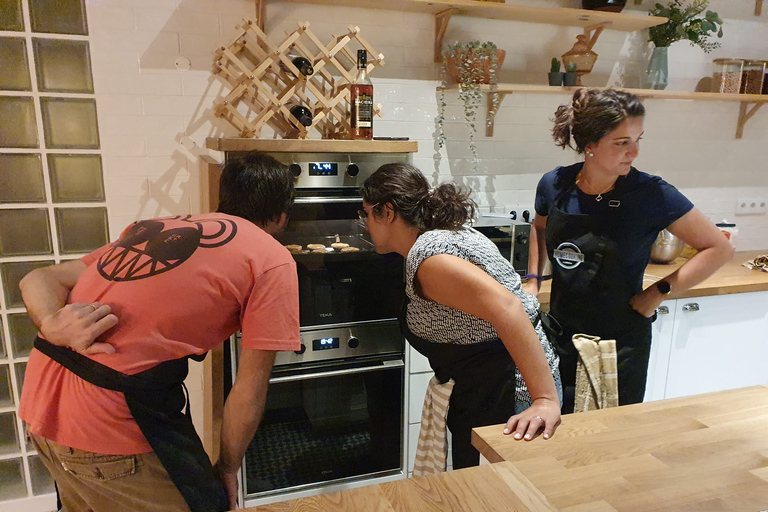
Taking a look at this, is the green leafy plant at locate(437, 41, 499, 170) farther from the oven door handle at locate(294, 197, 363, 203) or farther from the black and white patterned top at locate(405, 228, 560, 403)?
the black and white patterned top at locate(405, 228, 560, 403)

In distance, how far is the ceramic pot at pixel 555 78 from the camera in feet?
8.32

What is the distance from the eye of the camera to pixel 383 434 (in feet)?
7.49

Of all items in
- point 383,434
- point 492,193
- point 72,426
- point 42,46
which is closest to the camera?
point 72,426

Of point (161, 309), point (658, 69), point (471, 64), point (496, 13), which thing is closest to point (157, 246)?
point (161, 309)

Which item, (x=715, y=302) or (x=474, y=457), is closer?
(x=474, y=457)

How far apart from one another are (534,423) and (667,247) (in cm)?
197

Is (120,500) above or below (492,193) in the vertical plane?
below

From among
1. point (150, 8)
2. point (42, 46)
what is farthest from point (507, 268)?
point (42, 46)

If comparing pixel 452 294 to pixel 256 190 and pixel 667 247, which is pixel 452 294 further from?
pixel 667 247

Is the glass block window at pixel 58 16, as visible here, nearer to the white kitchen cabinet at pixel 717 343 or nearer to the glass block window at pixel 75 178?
the glass block window at pixel 75 178

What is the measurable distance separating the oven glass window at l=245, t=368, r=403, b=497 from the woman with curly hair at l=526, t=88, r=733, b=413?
77 cm

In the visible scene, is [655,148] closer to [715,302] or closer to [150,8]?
[715,302]

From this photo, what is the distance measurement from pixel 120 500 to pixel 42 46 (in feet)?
5.82

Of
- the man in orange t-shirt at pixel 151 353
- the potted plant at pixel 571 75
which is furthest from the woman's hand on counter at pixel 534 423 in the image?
the potted plant at pixel 571 75
